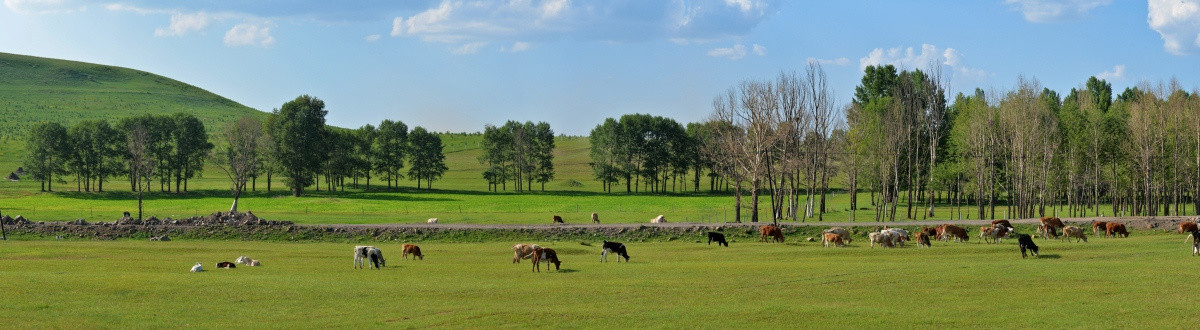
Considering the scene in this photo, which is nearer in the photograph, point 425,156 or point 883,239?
point 883,239

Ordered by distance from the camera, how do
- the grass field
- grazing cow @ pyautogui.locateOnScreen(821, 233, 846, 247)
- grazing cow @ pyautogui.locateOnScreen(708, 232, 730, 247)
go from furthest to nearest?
1. grazing cow @ pyautogui.locateOnScreen(708, 232, 730, 247)
2. grazing cow @ pyautogui.locateOnScreen(821, 233, 846, 247)
3. the grass field

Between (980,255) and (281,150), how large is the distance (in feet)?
357

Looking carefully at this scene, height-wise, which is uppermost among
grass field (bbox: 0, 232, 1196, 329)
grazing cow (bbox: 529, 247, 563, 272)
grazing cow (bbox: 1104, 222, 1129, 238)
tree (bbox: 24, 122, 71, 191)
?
tree (bbox: 24, 122, 71, 191)

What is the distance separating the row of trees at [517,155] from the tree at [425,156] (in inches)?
311

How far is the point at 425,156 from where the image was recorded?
152250mm

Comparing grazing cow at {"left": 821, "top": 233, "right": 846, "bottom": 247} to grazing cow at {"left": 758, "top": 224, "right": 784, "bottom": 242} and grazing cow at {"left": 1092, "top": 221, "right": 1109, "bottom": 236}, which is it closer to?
grazing cow at {"left": 758, "top": 224, "right": 784, "bottom": 242}

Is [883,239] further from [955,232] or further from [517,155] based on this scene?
[517,155]

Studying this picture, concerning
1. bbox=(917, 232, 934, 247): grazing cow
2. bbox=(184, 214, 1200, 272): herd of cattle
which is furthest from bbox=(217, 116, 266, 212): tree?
bbox=(917, 232, 934, 247): grazing cow

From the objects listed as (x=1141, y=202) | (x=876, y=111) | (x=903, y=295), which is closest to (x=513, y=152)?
(x=876, y=111)

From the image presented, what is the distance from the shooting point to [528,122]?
161m

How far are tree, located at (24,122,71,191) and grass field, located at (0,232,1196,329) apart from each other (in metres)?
101

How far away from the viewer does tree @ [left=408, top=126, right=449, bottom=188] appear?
15225 centimetres

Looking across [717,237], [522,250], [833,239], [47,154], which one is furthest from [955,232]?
[47,154]

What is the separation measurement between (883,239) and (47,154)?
413 feet
